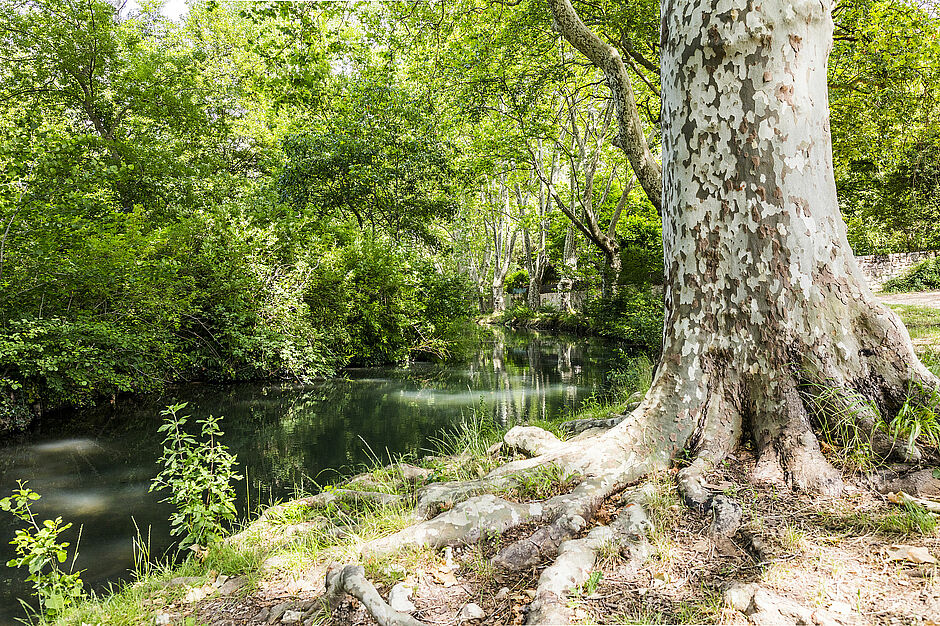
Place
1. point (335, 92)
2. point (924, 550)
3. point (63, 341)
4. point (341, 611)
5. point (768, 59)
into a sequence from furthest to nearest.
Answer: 1. point (335, 92)
2. point (63, 341)
3. point (768, 59)
4. point (341, 611)
5. point (924, 550)

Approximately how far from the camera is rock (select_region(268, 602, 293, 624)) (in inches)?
89.3

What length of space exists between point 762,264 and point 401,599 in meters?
2.74

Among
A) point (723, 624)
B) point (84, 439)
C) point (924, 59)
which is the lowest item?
point (84, 439)

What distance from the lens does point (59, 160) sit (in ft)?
26.6

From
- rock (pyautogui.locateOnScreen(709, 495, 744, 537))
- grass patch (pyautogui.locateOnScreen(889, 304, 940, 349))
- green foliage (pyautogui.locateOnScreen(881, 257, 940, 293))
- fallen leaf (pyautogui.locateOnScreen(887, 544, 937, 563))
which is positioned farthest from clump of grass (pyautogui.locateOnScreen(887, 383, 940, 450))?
green foliage (pyautogui.locateOnScreen(881, 257, 940, 293))

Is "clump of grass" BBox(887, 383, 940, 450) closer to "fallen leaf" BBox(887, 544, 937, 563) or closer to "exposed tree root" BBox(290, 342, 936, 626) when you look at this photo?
"exposed tree root" BBox(290, 342, 936, 626)

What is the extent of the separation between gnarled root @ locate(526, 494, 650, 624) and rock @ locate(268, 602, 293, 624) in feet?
3.88

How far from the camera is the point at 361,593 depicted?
→ 6.84 ft

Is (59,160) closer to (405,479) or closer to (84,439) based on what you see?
(84,439)

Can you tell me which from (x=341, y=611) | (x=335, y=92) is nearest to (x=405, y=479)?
(x=341, y=611)

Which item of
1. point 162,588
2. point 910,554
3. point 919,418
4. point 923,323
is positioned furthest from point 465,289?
point 910,554

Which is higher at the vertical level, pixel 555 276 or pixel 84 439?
pixel 555 276

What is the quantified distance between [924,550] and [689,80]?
113 inches

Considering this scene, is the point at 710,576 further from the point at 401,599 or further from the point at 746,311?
the point at 746,311
